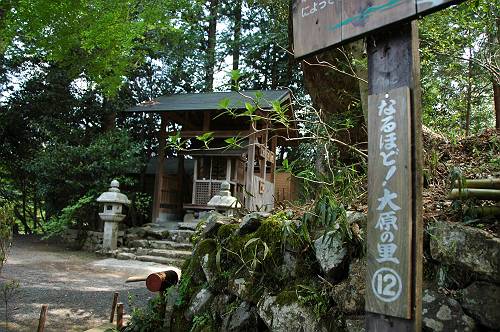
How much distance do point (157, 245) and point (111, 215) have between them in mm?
1677

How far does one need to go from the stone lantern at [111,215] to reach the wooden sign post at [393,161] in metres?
10.2

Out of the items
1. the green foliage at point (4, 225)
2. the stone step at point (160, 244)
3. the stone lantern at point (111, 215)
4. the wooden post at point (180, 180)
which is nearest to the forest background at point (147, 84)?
the green foliage at point (4, 225)

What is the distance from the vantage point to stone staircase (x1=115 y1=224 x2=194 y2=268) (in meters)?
9.79

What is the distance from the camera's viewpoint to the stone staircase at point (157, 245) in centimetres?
979

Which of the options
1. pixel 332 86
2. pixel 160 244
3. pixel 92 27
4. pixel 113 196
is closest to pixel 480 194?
pixel 332 86

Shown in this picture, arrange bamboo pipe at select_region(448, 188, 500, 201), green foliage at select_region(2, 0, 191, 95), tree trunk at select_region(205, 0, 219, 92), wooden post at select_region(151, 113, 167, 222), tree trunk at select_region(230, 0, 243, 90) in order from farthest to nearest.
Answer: tree trunk at select_region(230, 0, 243, 90)
tree trunk at select_region(205, 0, 219, 92)
wooden post at select_region(151, 113, 167, 222)
green foliage at select_region(2, 0, 191, 95)
bamboo pipe at select_region(448, 188, 500, 201)

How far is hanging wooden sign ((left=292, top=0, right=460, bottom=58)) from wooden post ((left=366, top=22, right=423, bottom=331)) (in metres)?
0.08

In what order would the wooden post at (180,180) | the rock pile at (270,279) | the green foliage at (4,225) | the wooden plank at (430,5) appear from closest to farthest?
the wooden plank at (430,5) → the rock pile at (270,279) → the green foliage at (4,225) → the wooden post at (180,180)

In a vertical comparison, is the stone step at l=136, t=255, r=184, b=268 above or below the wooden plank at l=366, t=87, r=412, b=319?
below

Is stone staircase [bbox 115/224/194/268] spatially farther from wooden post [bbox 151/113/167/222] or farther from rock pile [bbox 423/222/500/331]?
rock pile [bbox 423/222/500/331]

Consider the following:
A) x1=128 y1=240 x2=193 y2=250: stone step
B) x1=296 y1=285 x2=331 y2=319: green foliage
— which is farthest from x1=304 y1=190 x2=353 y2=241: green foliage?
x1=128 y1=240 x2=193 y2=250: stone step

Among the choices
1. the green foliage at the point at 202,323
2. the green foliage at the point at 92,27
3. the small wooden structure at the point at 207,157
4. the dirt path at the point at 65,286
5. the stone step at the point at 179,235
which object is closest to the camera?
the green foliage at the point at 202,323

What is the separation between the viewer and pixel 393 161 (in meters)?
1.85

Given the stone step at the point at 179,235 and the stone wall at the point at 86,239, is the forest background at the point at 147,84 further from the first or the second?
the stone step at the point at 179,235
